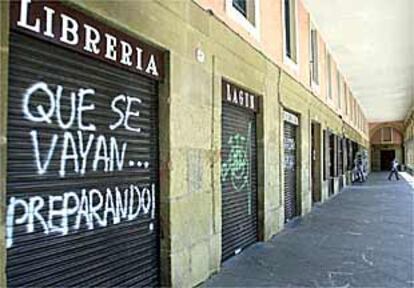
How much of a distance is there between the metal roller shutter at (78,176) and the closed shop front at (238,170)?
6.95 ft

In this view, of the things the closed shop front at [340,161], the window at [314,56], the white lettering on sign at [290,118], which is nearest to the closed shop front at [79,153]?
the white lettering on sign at [290,118]

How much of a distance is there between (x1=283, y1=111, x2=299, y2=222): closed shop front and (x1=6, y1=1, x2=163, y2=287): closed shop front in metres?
6.61

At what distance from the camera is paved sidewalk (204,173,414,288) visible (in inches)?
238

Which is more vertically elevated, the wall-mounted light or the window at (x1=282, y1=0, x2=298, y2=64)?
the window at (x1=282, y1=0, x2=298, y2=64)

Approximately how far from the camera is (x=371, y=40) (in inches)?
648

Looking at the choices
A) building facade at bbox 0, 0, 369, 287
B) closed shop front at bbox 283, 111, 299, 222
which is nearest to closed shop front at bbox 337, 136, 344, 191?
closed shop front at bbox 283, 111, 299, 222

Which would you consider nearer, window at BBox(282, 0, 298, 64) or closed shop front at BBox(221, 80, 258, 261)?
closed shop front at BBox(221, 80, 258, 261)

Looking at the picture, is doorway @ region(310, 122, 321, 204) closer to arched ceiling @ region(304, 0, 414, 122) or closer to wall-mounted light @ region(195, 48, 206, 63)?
arched ceiling @ region(304, 0, 414, 122)

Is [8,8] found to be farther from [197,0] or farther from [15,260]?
[197,0]

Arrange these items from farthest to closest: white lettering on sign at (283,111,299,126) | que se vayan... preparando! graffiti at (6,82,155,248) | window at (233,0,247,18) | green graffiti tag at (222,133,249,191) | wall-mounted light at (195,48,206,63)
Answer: white lettering on sign at (283,111,299,126)
window at (233,0,247,18)
green graffiti tag at (222,133,249,191)
wall-mounted light at (195,48,206,63)
que se vayan... preparando! graffiti at (6,82,155,248)

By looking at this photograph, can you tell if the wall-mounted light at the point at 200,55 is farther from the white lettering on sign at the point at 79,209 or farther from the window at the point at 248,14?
the window at the point at 248,14

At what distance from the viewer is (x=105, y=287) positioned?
14.3 feet

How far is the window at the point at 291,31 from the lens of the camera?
1243 centimetres

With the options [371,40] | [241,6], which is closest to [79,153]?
[241,6]
